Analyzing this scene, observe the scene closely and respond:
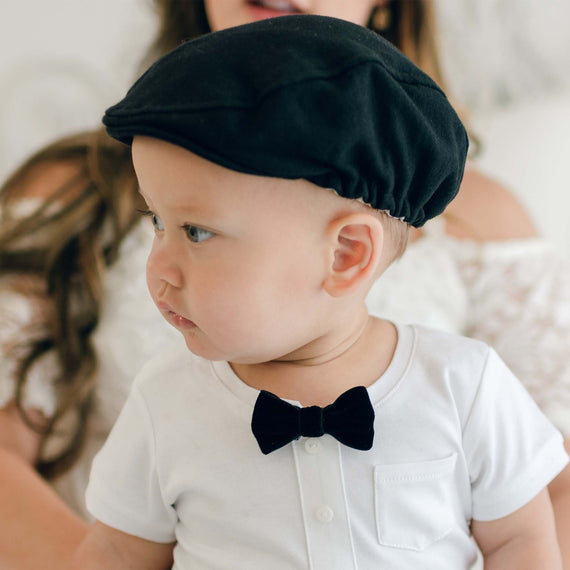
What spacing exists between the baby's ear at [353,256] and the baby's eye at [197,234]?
103mm

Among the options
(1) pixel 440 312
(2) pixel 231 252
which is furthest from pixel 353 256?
(1) pixel 440 312

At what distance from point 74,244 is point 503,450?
0.79 m

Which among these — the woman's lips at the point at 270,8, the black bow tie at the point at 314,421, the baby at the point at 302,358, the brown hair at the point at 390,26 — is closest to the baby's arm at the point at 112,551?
the baby at the point at 302,358

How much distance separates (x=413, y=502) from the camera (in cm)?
62

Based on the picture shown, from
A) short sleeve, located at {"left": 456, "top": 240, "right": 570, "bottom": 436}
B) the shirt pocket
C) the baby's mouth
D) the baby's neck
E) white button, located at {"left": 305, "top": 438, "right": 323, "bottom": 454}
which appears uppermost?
the baby's mouth

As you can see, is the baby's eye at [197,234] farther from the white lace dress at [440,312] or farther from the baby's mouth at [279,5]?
the baby's mouth at [279,5]

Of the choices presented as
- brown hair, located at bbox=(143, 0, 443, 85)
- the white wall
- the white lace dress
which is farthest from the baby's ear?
the white wall

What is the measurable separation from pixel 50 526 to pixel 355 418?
487 mm

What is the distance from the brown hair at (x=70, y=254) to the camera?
3.53 feet

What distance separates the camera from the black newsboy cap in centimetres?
49

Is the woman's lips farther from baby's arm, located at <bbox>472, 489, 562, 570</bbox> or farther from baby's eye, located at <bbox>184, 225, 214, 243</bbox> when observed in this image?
baby's arm, located at <bbox>472, 489, 562, 570</bbox>

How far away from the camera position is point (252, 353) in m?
0.59

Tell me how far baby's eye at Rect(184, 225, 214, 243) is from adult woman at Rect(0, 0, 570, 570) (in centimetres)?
→ 54

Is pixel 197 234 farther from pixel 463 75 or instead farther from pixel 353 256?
pixel 463 75
